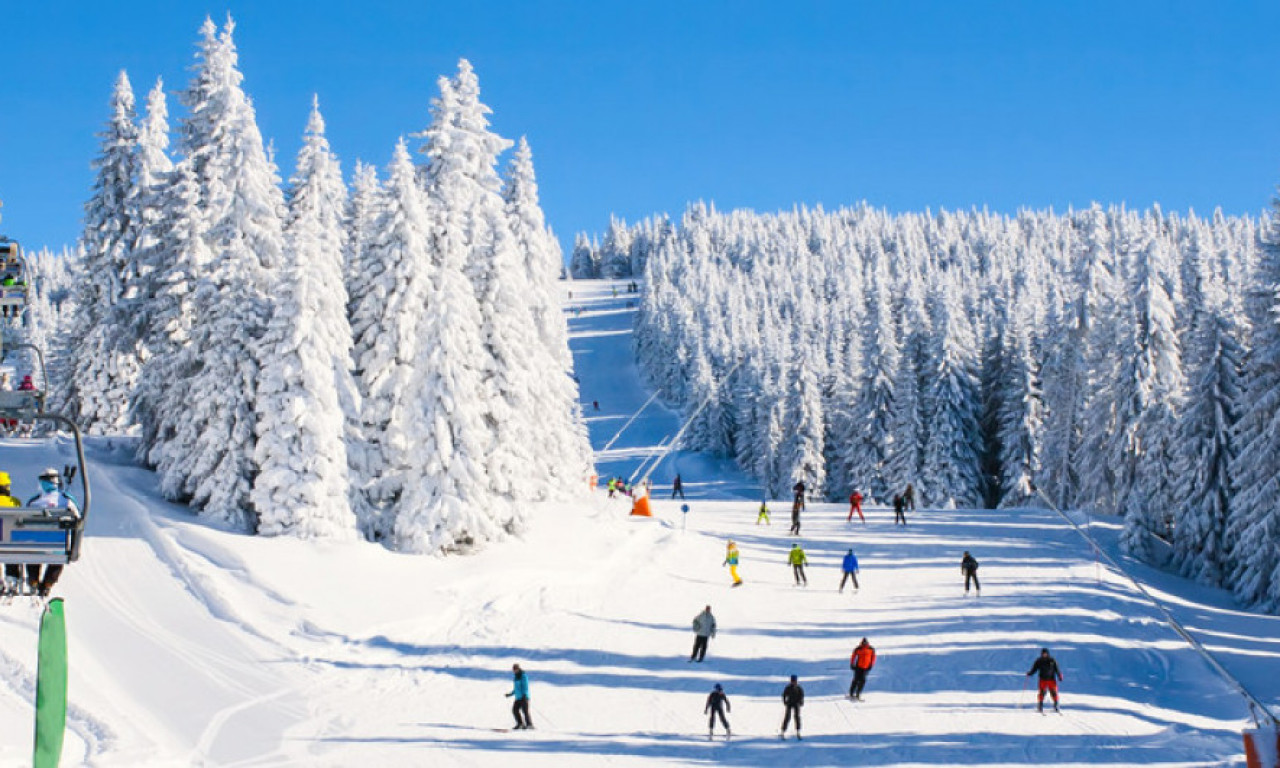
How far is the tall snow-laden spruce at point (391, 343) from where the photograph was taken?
36.0 meters

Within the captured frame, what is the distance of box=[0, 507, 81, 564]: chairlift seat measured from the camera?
1016 centimetres

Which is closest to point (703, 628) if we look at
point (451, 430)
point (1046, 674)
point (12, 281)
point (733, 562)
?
point (1046, 674)

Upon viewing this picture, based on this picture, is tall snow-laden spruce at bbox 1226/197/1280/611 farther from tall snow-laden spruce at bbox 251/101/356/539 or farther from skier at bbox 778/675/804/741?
tall snow-laden spruce at bbox 251/101/356/539

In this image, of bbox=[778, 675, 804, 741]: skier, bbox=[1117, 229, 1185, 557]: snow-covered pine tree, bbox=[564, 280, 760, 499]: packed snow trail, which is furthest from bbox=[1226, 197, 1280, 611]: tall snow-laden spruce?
bbox=[564, 280, 760, 499]: packed snow trail

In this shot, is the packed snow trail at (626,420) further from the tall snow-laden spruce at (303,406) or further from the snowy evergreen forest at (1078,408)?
the tall snow-laden spruce at (303,406)

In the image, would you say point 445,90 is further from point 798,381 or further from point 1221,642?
point 798,381

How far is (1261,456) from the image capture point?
36719mm

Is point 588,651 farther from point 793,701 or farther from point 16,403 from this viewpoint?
point 16,403

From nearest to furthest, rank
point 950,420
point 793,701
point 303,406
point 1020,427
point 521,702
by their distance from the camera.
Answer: point 793,701, point 521,702, point 303,406, point 950,420, point 1020,427

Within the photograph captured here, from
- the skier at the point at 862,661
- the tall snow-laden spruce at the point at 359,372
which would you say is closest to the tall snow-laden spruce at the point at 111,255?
the tall snow-laden spruce at the point at 359,372

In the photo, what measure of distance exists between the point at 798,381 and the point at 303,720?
62.8m

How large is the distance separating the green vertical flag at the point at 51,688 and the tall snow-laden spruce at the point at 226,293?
25.7 m

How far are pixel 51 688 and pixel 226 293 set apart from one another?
28280 mm

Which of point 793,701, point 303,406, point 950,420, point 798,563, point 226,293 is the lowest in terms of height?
point 793,701
